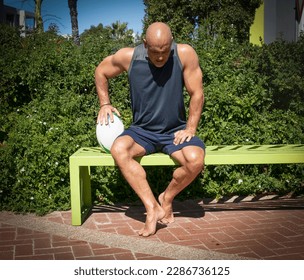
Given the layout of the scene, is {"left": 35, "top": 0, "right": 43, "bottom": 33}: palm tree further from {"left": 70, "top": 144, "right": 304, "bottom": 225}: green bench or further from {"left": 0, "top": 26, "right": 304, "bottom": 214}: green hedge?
{"left": 70, "top": 144, "right": 304, "bottom": 225}: green bench

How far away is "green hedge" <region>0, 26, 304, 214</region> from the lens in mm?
3912

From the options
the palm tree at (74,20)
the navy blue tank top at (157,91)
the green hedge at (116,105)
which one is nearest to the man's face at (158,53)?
the navy blue tank top at (157,91)

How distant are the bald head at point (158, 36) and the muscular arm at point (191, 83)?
0.28 metres

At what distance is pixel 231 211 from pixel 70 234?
4.99ft

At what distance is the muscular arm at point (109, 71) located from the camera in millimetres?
3443

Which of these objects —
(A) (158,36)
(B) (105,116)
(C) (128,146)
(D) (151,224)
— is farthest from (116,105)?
(D) (151,224)

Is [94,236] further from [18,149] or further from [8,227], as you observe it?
[18,149]

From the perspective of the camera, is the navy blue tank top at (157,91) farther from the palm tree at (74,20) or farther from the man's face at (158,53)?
the palm tree at (74,20)

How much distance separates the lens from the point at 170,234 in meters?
3.25

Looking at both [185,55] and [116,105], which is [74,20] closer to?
[116,105]

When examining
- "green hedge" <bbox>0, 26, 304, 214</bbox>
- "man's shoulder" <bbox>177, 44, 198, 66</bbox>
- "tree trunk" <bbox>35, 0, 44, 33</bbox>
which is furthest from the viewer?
"tree trunk" <bbox>35, 0, 44, 33</bbox>

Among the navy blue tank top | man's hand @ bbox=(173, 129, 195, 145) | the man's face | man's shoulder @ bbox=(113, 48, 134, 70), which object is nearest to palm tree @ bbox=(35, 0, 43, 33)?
man's shoulder @ bbox=(113, 48, 134, 70)

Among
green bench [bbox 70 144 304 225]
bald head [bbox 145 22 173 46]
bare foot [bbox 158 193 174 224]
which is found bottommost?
bare foot [bbox 158 193 174 224]

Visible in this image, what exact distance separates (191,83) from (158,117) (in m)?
0.39
